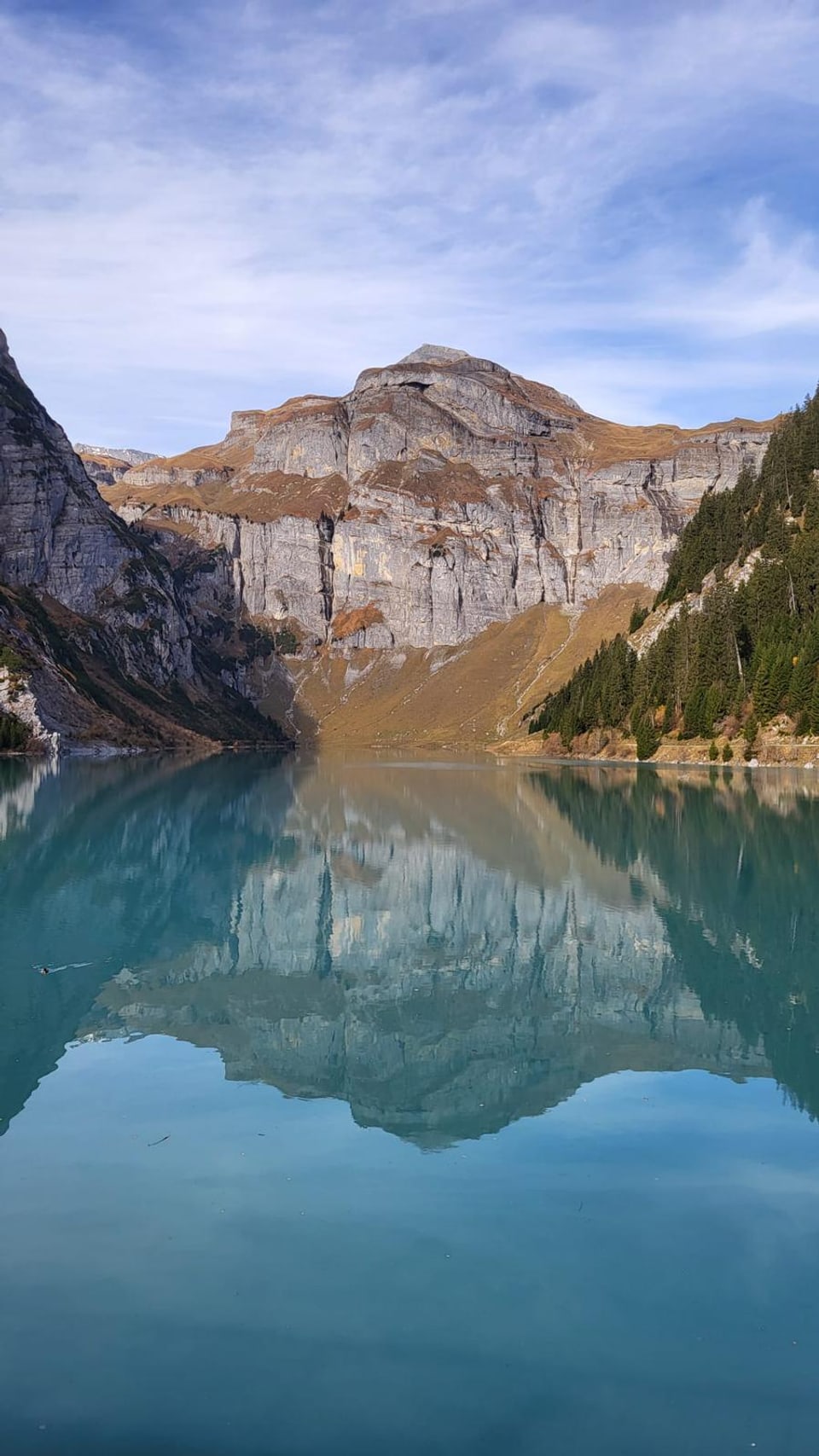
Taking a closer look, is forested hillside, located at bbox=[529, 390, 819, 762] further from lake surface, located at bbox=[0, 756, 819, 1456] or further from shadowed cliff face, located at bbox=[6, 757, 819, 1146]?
lake surface, located at bbox=[0, 756, 819, 1456]

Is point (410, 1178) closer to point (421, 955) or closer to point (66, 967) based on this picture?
point (421, 955)

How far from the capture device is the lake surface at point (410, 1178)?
879 centimetres

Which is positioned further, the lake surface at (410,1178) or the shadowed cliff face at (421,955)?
the shadowed cliff face at (421,955)

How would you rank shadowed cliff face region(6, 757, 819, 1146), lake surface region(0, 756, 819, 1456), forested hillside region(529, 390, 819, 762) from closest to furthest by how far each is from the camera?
lake surface region(0, 756, 819, 1456) < shadowed cliff face region(6, 757, 819, 1146) < forested hillside region(529, 390, 819, 762)

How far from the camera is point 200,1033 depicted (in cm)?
2017

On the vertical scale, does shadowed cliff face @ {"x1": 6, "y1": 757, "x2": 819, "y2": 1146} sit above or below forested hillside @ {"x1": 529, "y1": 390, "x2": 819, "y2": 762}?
below

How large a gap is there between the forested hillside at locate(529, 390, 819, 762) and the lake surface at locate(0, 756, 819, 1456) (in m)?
81.4

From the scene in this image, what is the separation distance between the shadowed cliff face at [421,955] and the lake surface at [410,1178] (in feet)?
0.42

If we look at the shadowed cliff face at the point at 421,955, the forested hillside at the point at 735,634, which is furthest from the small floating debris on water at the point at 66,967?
the forested hillside at the point at 735,634

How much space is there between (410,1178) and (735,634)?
115m

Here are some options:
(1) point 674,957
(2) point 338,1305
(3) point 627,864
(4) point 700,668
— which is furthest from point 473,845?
(4) point 700,668

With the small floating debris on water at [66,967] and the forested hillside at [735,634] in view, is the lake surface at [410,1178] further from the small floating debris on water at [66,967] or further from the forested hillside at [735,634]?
the forested hillside at [735,634]

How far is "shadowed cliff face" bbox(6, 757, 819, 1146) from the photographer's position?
18016 millimetres

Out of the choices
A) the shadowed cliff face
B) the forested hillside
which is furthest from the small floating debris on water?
the forested hillside
